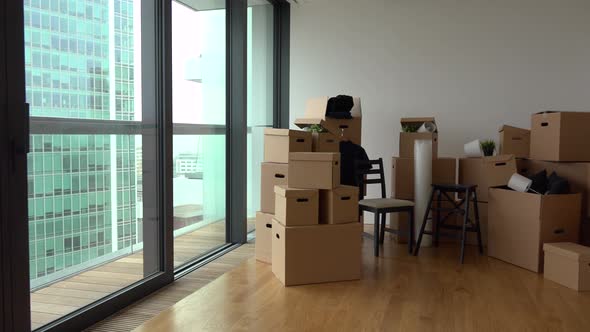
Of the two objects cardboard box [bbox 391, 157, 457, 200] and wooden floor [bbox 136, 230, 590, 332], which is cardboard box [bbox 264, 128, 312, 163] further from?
cardboard box [bbox 391, 157, 457, 200]

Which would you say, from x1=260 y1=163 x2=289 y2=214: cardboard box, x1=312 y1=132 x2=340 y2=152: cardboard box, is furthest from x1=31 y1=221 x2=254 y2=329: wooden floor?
x1=312 y1=132 x2=340 y2=152: cardboard box

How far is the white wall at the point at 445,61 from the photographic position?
4.95m

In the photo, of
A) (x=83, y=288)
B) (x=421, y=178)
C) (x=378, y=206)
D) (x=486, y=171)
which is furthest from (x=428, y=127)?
(x=83, y=288)

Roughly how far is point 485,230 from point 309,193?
6.47ft

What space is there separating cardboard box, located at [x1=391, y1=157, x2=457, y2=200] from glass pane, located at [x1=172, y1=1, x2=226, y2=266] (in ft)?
5.25

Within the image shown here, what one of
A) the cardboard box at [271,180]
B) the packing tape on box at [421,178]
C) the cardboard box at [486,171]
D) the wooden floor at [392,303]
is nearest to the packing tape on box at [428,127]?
the packing tape on box at [421,178]

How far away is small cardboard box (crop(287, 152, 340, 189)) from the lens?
3.51 metres

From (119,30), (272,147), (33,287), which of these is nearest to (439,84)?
(272,147)

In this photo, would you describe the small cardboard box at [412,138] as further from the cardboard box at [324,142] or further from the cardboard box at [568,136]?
the cardboard box at [568,136]

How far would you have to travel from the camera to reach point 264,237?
155 inches

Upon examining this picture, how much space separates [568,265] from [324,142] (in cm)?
198

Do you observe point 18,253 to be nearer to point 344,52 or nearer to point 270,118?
point 270,118

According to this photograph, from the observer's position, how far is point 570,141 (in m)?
3.93

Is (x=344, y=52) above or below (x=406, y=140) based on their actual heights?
above
